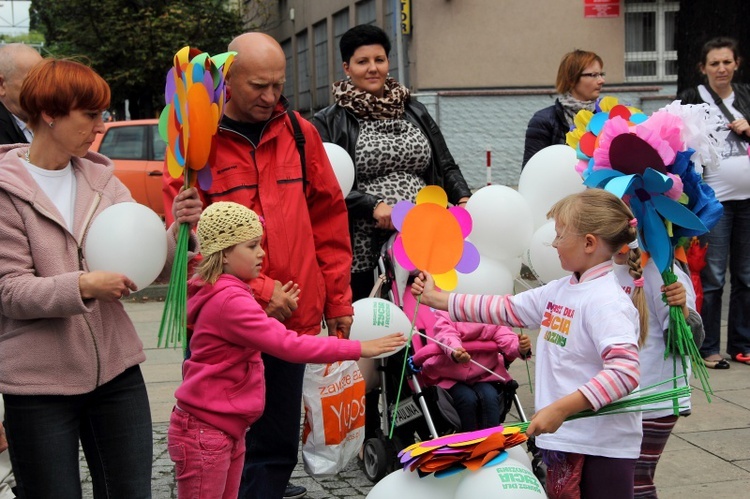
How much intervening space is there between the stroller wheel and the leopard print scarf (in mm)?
1565

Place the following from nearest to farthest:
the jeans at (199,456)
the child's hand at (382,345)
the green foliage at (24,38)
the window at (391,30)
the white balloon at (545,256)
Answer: the child's hand at (382,345) → the jeans at (199,456) → the white balloon at (545,256) → the window at (391,30) → the green foliage at (24,38)

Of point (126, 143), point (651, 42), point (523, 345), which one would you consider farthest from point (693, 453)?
point (651, 42)

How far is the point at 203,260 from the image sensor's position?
133 inches

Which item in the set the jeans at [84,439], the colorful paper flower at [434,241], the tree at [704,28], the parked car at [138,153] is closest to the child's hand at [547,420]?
the colorful paper flower at [434,241]

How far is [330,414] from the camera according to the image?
4504mm

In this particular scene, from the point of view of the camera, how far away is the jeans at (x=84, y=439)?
9.78 feet

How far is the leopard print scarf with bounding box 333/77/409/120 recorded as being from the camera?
479 cm

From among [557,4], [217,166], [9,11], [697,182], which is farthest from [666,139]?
[9,11]

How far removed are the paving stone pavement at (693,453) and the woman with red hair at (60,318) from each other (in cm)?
156

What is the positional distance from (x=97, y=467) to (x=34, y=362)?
1.39 feet

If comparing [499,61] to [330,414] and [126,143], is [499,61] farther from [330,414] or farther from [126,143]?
[330,414]

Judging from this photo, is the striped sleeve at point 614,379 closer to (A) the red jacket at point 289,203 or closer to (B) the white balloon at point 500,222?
(A) the red jacket at point 289,203

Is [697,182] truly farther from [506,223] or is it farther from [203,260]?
[203,260]

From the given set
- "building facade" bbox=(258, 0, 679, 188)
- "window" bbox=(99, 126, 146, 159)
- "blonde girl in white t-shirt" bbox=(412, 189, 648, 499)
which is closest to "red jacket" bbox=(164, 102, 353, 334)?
"blonde girl in white t-shirt" bbox=(412, 189, 648, 499)
